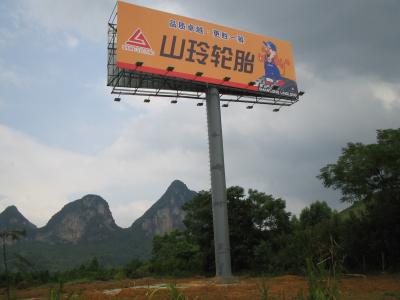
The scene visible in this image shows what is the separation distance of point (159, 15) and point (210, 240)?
15.7m

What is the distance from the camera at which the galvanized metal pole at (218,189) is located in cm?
2025

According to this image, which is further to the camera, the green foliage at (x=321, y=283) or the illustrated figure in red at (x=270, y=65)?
the illustrated figure in red at (x=270, y=65)

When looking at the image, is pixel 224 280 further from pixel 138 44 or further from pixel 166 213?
pixel 166 213

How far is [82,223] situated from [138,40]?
80.5 meters

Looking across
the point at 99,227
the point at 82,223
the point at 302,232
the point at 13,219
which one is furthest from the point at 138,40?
the point at 13,219

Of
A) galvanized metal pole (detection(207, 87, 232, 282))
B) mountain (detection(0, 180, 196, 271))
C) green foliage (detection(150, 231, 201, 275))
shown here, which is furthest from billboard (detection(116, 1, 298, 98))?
mountain (detection(0, 180, 196, 271))

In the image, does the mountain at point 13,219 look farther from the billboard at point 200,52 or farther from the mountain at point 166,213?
the billboard at point 200,52

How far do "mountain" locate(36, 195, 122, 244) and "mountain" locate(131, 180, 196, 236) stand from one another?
6443 mm

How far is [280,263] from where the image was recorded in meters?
26.5

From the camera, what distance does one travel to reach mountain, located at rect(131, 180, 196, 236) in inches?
3772

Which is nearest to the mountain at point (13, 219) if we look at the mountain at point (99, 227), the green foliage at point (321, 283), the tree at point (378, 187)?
the mountain at point (99, 227)

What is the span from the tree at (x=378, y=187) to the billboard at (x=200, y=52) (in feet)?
18.8

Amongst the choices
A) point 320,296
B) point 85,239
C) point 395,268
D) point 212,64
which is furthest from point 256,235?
point 85,239

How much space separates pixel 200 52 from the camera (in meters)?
22.4
